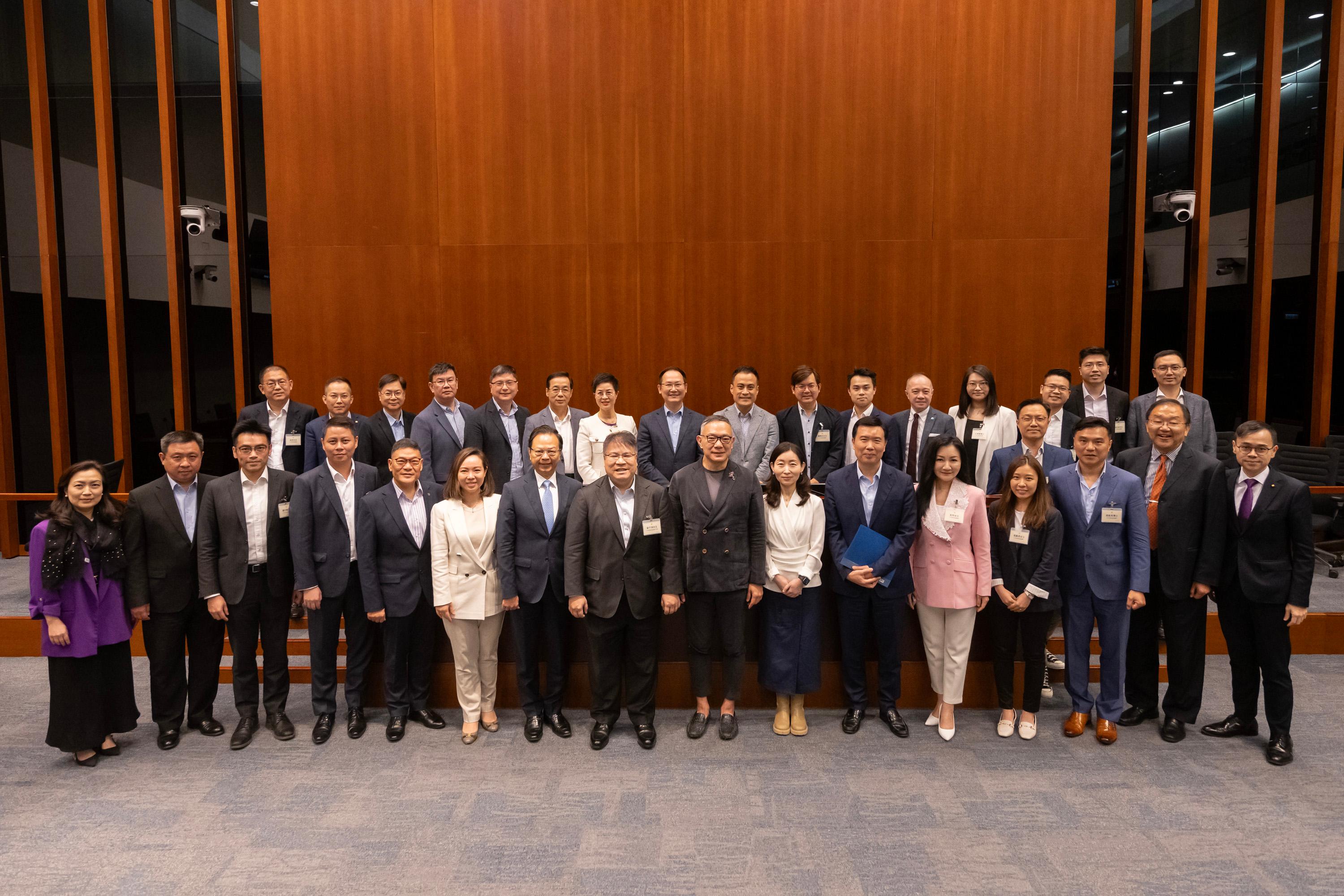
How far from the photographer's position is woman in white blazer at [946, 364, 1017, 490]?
4367 millimetres

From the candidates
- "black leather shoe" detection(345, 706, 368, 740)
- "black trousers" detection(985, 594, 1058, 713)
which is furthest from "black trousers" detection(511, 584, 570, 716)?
"black trousers" detection(985, 594, 1058, 713)

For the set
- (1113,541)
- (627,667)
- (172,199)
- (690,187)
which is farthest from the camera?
(172,199)

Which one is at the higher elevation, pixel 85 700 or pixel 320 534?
pixel 320 534

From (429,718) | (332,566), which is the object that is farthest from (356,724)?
(332,566)

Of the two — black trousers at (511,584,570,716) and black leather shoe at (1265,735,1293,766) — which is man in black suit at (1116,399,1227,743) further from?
black trousers at (511,584,570,716)

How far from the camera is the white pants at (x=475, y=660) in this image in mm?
3736

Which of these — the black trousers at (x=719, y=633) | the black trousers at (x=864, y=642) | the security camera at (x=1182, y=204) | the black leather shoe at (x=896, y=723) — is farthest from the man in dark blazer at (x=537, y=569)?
the security camera at (x=1182, y=204)

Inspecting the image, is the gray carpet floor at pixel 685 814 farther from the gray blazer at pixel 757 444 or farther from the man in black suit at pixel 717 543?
the gray blazer at pixel 757 444

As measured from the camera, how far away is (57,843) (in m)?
2.88

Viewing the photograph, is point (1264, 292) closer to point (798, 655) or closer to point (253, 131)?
point (798, 655)

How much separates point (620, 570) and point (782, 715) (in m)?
1.10

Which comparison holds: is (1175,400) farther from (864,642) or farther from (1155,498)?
(864,642)

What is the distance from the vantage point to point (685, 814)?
9.99ft

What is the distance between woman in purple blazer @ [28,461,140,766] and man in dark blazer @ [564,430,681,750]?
2.05 metres
